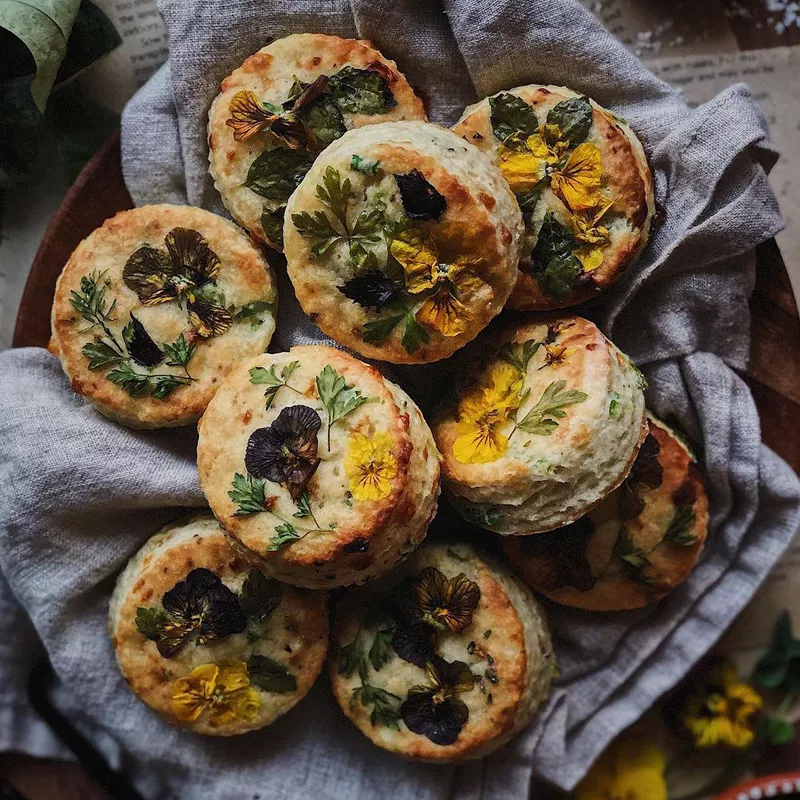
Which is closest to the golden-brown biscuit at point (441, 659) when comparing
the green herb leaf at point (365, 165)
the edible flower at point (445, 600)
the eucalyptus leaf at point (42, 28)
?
the edible flower at point (445, 600)

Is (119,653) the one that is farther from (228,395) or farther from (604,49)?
(604,49)

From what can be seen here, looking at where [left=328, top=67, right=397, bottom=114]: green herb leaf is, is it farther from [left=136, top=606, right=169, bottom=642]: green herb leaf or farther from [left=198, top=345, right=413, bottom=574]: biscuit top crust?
[left=136, top=606, right=169, bottom=642]: green herb leaf

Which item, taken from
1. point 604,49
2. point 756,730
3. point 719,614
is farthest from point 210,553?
point 756,730

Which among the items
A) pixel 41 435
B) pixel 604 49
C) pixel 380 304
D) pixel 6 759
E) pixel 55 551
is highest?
pixel 604 49

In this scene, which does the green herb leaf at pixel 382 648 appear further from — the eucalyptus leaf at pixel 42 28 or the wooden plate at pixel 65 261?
the eucalyptus leaf at pixel 42 28

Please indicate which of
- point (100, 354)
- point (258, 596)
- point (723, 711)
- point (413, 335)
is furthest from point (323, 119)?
point (723, 711)

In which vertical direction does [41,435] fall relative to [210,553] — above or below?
above
